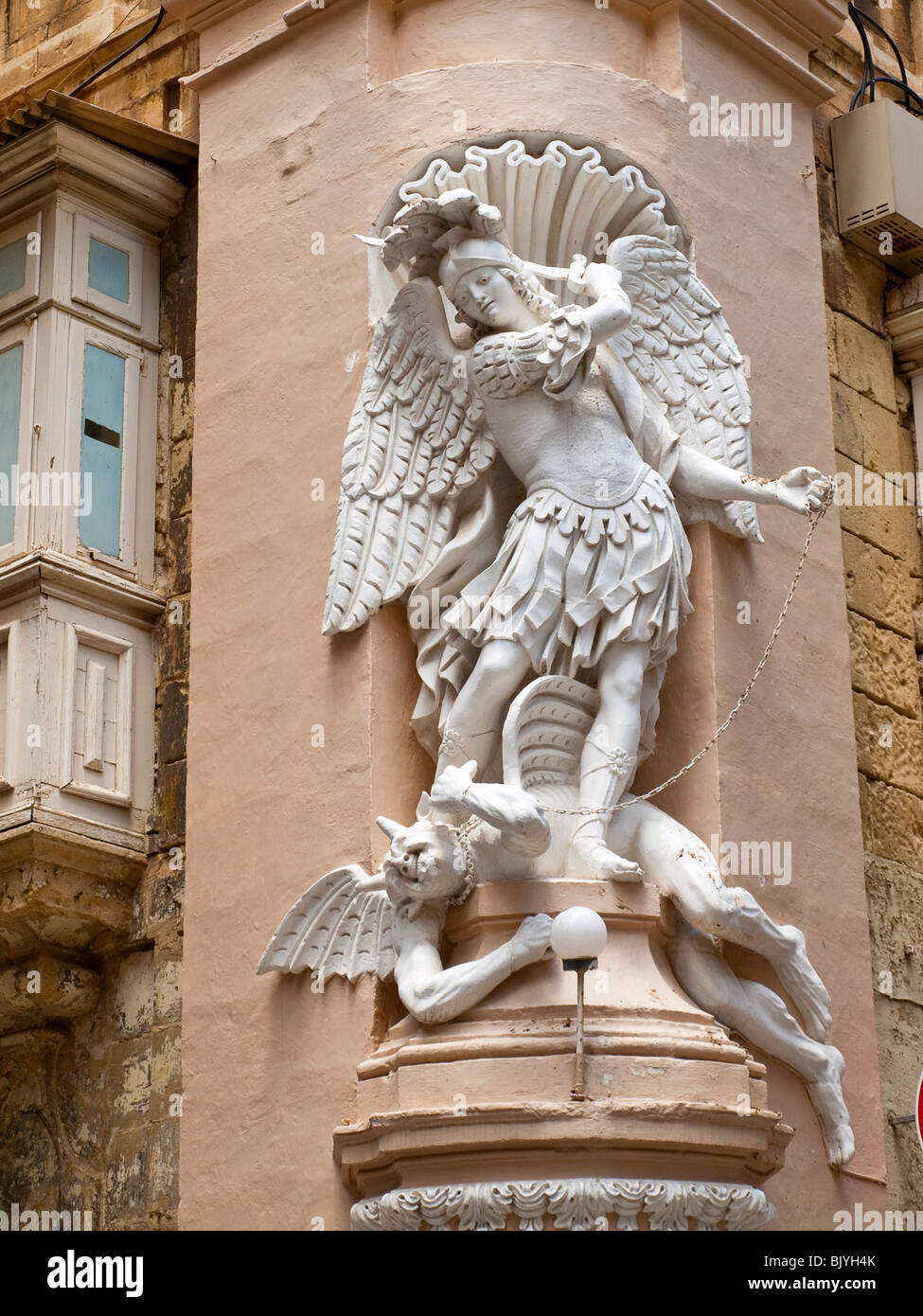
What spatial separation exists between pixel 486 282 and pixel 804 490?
3.74 feet

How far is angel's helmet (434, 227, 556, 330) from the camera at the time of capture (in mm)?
7047

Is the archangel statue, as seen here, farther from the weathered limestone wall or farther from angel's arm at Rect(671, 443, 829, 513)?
the weathered limestone wall

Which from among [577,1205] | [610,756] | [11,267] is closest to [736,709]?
[610,756]

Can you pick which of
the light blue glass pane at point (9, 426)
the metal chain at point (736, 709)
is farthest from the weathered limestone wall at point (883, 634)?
the light blue glass pane at point (9, 426)

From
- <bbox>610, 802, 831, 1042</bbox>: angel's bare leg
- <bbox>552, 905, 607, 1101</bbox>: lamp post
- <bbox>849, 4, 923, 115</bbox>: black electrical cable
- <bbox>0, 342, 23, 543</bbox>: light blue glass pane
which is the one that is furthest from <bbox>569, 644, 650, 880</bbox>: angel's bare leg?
<bbox>849, 4, 923, 115</bbox>: black electrical cable

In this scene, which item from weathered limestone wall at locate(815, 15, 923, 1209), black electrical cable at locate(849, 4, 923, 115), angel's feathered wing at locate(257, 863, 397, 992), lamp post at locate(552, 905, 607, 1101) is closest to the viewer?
lamp post at locate(552, 905, 607, 1101)

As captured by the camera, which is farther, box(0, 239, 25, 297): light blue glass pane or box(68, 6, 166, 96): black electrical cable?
box(68, 6, 166, 96): black electrical cable

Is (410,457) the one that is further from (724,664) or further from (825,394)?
(825,394)

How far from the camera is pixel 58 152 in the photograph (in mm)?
8414

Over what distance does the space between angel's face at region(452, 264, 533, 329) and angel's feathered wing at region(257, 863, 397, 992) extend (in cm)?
169

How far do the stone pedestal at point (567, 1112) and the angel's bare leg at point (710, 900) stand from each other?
206 millimetres

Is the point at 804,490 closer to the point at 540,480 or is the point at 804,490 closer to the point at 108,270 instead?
the point at 540,480

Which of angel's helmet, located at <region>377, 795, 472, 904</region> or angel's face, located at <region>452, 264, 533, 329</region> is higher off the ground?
angel's face, located at <region>452, 264, 533, 329</region>

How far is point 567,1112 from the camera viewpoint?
6.18 meters
